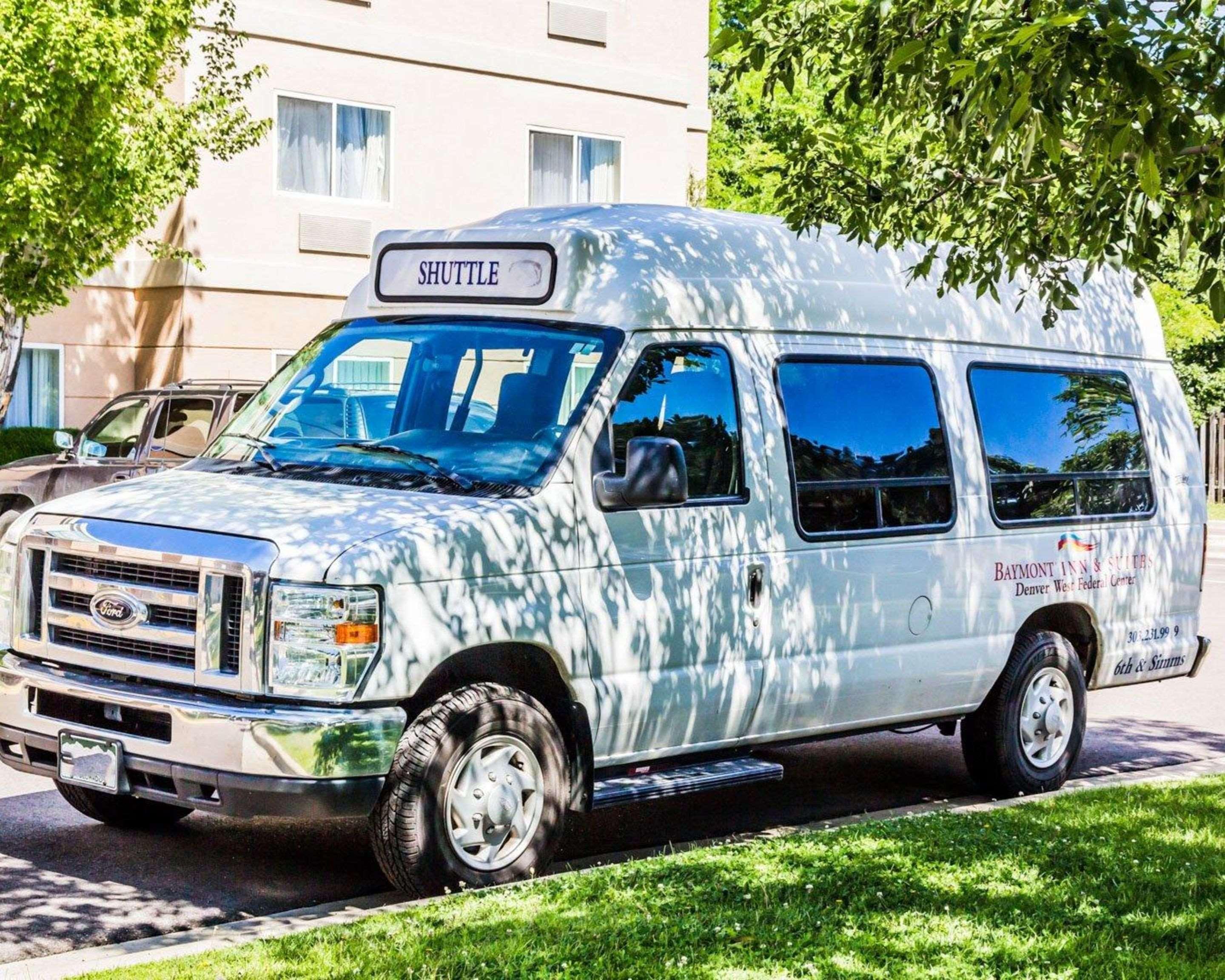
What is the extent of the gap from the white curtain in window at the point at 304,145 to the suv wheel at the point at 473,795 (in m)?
18.7

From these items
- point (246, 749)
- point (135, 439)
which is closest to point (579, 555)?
point (246, 749)

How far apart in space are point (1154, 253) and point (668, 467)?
205 cm

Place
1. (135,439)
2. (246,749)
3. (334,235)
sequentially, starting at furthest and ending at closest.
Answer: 1. (334,235)
2. (135,439)
3. (246,749)

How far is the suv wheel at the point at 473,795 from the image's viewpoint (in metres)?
6.44

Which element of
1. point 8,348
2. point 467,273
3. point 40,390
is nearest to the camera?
point 467,273

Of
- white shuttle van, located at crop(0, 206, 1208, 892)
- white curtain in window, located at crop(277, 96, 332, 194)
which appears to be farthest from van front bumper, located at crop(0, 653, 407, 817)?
white curtain in window, located at crop(277, 96, 332, 194)

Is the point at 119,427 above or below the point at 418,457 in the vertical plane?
above

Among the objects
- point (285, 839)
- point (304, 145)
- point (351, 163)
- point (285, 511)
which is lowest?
point (285, 839)

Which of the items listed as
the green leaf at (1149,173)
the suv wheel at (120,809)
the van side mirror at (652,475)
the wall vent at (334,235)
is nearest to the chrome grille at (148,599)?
the suv wheel at (120,809)

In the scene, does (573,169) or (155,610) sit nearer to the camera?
(155,610)

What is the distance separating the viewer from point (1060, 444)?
940cm

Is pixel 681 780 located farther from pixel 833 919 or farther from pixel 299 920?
pixel 299 920

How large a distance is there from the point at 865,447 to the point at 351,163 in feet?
59.4

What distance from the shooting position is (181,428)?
1474 centimetres
